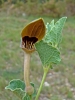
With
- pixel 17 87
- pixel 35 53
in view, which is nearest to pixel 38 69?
pixel 35 53

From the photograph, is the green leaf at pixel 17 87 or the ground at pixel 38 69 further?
the ground at pixel 38 69

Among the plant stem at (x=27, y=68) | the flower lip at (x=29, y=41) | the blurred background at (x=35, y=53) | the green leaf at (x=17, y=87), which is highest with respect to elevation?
the flower lip at (x=29, y=41)

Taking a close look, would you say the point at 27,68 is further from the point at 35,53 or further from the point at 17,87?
the point at 35,53

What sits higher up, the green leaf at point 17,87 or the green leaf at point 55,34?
the green leaf at point 55,34

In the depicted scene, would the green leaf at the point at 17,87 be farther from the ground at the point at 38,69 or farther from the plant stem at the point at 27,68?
the ground at the point at 38,69

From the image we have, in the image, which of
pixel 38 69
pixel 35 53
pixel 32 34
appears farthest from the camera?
pixel 35 53

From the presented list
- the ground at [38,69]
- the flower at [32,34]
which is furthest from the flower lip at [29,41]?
the ground at [38,69]

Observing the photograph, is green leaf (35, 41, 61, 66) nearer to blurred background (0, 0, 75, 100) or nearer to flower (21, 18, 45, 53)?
flower (21, 18, 45, 53)

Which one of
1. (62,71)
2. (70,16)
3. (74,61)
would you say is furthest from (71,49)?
(70,16)
